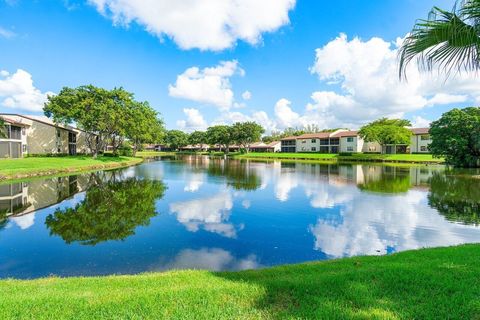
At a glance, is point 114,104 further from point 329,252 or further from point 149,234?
point 329,252

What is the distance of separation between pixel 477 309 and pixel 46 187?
26390 mm

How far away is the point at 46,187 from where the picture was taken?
2300cm

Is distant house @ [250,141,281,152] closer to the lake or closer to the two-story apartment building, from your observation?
the two-story apartment building

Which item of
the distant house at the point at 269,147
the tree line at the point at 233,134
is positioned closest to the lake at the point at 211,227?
the tree line at the point at 233,134

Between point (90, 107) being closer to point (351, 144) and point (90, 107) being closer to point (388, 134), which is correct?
point (388, 134)

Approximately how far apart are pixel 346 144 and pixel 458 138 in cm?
4434

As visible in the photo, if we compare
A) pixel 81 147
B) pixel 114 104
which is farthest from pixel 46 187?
pixel 81 147

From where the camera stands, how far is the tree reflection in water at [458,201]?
45.2 feet

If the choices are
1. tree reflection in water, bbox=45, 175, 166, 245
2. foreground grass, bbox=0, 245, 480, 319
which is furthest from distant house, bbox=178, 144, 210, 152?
foreground grass, bbox=0, 245, 480, 319

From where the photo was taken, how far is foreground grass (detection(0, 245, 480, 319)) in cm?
412

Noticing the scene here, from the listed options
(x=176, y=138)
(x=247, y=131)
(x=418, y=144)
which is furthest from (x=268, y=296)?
(x=176, y=138)

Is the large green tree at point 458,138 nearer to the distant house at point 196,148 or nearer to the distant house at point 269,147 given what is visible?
the distant house at point 269,147

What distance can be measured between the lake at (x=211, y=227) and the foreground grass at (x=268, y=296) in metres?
2.84

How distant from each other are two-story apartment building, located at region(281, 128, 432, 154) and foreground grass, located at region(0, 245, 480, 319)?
75.9 m
